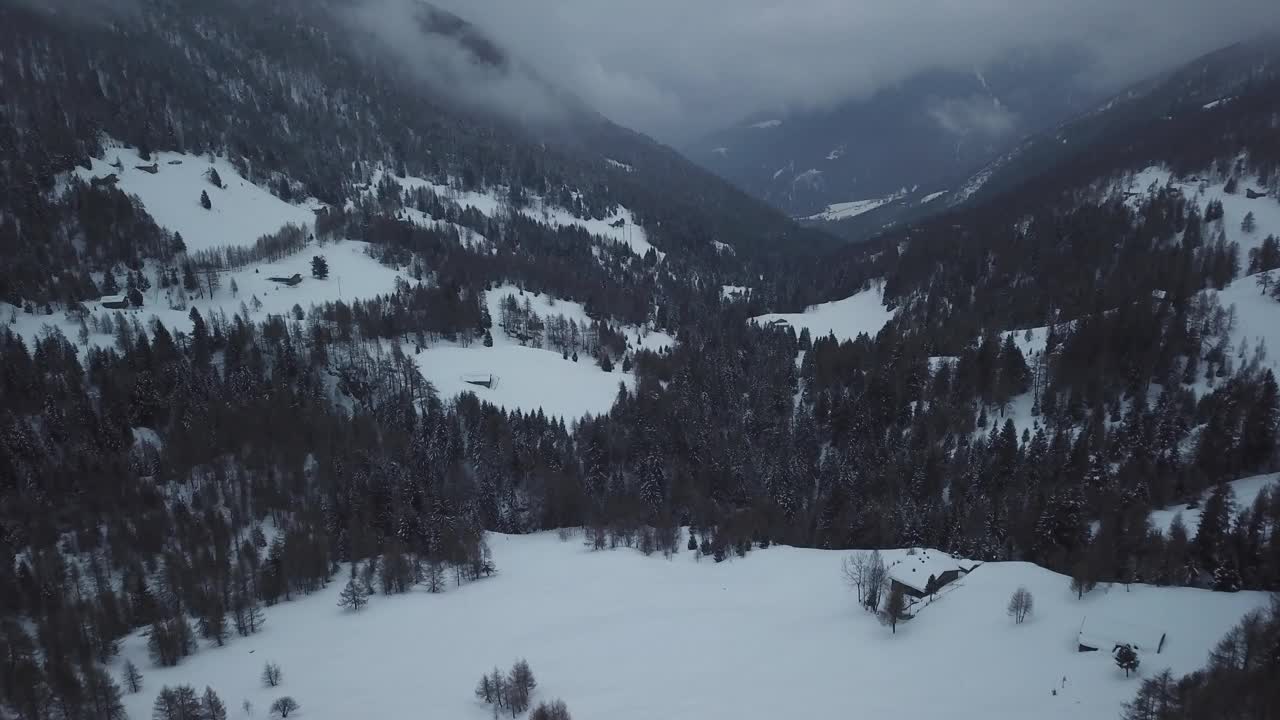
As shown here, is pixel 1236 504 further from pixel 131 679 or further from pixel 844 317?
pixel 844 317

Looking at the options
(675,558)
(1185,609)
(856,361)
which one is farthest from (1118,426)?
(675,558)

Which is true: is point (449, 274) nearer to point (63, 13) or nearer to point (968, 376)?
point (968, 376)

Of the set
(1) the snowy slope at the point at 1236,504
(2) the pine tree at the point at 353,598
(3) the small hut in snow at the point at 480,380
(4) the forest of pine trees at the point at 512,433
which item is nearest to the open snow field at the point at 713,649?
(2) the pine tree at the point at 353,598

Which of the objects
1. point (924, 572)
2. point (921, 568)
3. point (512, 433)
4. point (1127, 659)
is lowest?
point (1127, 659)

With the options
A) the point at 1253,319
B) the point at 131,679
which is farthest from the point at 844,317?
the point at 131,679

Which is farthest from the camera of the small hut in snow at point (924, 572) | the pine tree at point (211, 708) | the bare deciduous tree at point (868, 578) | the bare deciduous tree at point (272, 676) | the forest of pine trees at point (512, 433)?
the forest of pine trees at point (512, 433)

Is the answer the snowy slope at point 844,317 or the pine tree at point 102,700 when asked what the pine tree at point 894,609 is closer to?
the pine tree at point 102,700

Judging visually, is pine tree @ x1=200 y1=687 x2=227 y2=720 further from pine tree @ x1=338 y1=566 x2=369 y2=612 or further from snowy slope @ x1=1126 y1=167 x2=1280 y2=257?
snowy slope @ x1=1126 y1=167 x2=1280 y2=257
